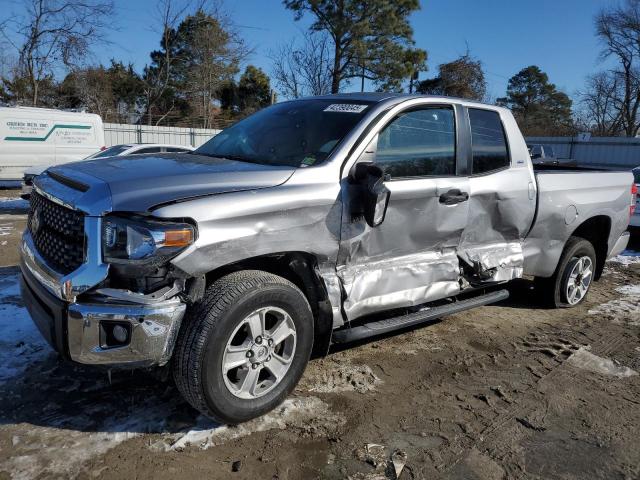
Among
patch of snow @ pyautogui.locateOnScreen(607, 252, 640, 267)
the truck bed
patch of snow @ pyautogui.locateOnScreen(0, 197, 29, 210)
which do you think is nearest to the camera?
the truck bed

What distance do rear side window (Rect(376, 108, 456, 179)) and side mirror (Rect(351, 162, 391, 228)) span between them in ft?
0.72

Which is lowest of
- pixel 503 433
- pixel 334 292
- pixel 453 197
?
pixel 503 433

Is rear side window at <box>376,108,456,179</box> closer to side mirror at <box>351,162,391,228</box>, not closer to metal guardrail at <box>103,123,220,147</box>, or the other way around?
side mirror at <box>351,162,391,228</box>

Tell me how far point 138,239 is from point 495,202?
282 centimetres

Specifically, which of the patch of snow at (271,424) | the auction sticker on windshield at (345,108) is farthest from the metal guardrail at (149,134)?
the patch of snow at (271,424)

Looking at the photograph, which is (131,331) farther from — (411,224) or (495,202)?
(495,202)

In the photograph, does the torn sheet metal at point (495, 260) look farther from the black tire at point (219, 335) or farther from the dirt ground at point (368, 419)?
the black tire at point (219, 335)

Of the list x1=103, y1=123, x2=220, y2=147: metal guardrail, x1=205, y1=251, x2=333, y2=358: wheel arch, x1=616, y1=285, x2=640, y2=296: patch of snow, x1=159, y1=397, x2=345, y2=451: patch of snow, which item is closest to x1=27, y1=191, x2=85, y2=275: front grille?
x1=205, y1=251, x2=333, y2=358: wheel arch

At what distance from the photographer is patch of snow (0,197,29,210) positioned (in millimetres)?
11257

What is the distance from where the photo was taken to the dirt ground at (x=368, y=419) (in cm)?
259

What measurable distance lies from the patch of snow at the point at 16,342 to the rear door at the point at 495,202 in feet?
10.3

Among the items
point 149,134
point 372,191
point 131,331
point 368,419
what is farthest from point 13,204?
point 149,134

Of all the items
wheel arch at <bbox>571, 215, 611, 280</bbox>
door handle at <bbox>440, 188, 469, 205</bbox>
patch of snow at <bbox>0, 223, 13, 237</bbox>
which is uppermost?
door handle at <bbox>440, 188, 469, 205</bbox>

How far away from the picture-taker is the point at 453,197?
376 cm
